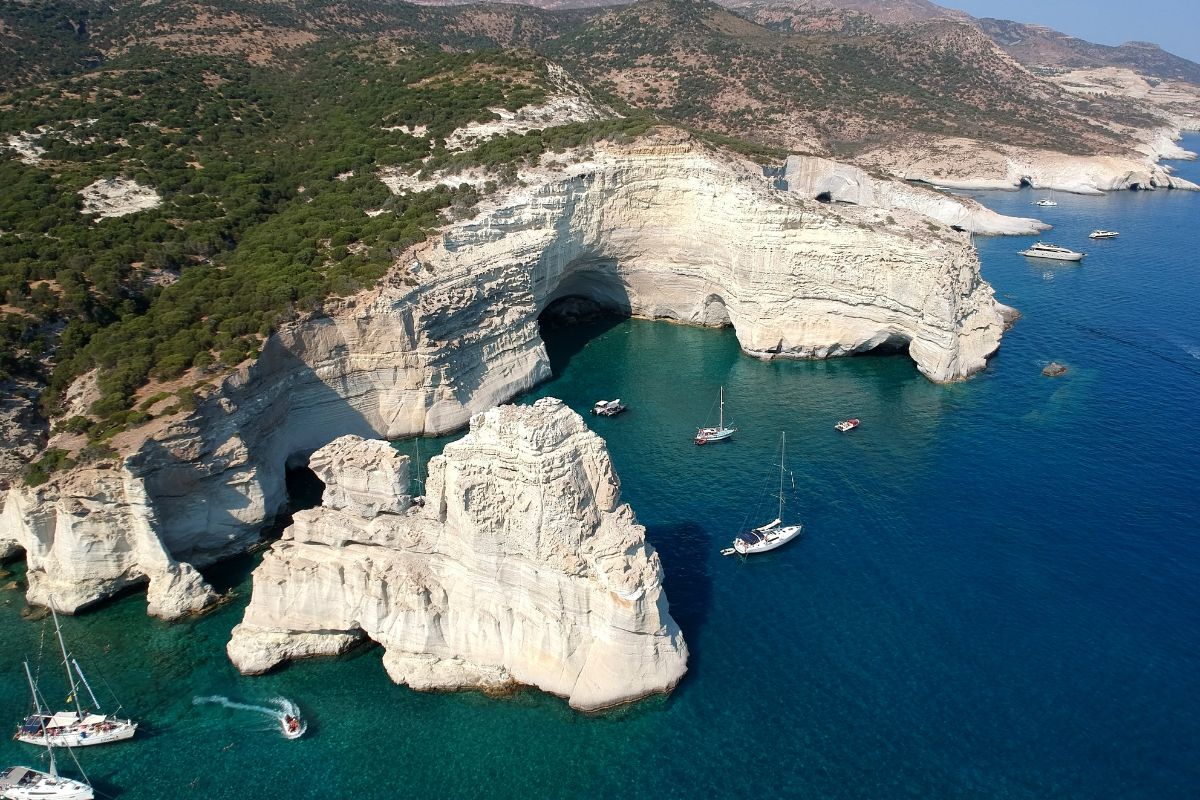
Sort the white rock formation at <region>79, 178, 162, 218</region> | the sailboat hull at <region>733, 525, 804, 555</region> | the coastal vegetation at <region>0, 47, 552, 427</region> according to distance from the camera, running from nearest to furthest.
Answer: the sailboat hull at <region>733, 525, 804, 555</region>
the coastal vegetation at <region>0, 47, 552, 427</region>
the white rock formation at <region>79, 178, 162, 218</region>

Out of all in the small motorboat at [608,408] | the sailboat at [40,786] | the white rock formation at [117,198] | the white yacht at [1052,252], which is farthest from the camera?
the white yacht at [1052,252]

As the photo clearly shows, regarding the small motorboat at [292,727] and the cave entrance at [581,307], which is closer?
the small motorboat at [292,727]

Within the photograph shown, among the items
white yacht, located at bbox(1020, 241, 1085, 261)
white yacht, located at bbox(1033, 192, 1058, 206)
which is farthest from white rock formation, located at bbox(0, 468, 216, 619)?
white yacht, located at bbox(1033, 192, 1058, 206)

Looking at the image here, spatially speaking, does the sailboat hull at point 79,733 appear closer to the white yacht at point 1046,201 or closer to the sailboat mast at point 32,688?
the sailboat mast at point 32,688

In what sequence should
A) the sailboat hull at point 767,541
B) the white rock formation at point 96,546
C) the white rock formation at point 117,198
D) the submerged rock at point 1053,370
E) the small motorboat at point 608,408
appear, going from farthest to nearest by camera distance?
the submerged rock at point 1053,370
the white rock formation at point 117,198
the small motorboat at point 608,408
the sailboat hull at point 767,541
the white rock formation at point 96,546

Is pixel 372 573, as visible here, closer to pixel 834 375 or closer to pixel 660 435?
pixel 660 435

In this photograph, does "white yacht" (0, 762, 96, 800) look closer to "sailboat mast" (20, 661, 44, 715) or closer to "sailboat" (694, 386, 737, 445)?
"sailboat mast" (20, 661, 44, 715)

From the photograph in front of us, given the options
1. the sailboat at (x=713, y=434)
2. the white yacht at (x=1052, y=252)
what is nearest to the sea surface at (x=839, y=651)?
the sailboat at (x=713, y=434)
